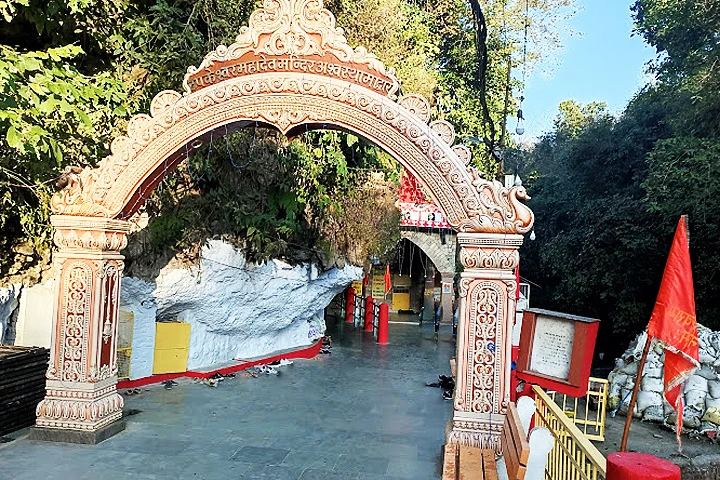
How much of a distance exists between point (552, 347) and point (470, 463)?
52.1 inches

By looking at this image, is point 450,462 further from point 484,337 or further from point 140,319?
point 140,319

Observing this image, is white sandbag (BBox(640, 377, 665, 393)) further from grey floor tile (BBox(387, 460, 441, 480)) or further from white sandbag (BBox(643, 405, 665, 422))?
grey floor tile (BBox(387, 460, 441, 480))

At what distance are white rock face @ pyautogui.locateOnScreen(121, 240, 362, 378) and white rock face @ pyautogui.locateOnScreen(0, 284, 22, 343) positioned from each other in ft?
5.13

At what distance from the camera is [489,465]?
5152mm

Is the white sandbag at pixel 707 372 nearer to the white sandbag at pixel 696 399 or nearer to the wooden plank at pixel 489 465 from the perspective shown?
the white sandbag at pixel 696 399

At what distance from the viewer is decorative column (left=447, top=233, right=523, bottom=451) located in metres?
5.74

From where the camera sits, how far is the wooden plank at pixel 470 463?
4.77m

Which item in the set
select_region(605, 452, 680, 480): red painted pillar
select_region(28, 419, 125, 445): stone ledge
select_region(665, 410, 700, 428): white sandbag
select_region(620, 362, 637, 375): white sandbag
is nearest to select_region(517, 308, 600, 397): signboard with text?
select_region(605, 452, 680, 480): red painted pillar

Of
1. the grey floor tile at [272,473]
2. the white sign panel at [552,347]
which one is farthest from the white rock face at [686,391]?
the grey floor tile at [272,473]

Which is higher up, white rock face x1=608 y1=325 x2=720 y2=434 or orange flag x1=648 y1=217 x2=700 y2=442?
orange flag x1=648 y1=217 x2=700 y2=442

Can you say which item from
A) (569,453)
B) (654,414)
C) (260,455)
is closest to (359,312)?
(654,414)

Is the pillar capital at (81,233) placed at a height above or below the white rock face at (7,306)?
above

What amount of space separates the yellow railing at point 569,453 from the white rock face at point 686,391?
7545 millimetres

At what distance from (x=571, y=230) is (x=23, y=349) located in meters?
18.4
